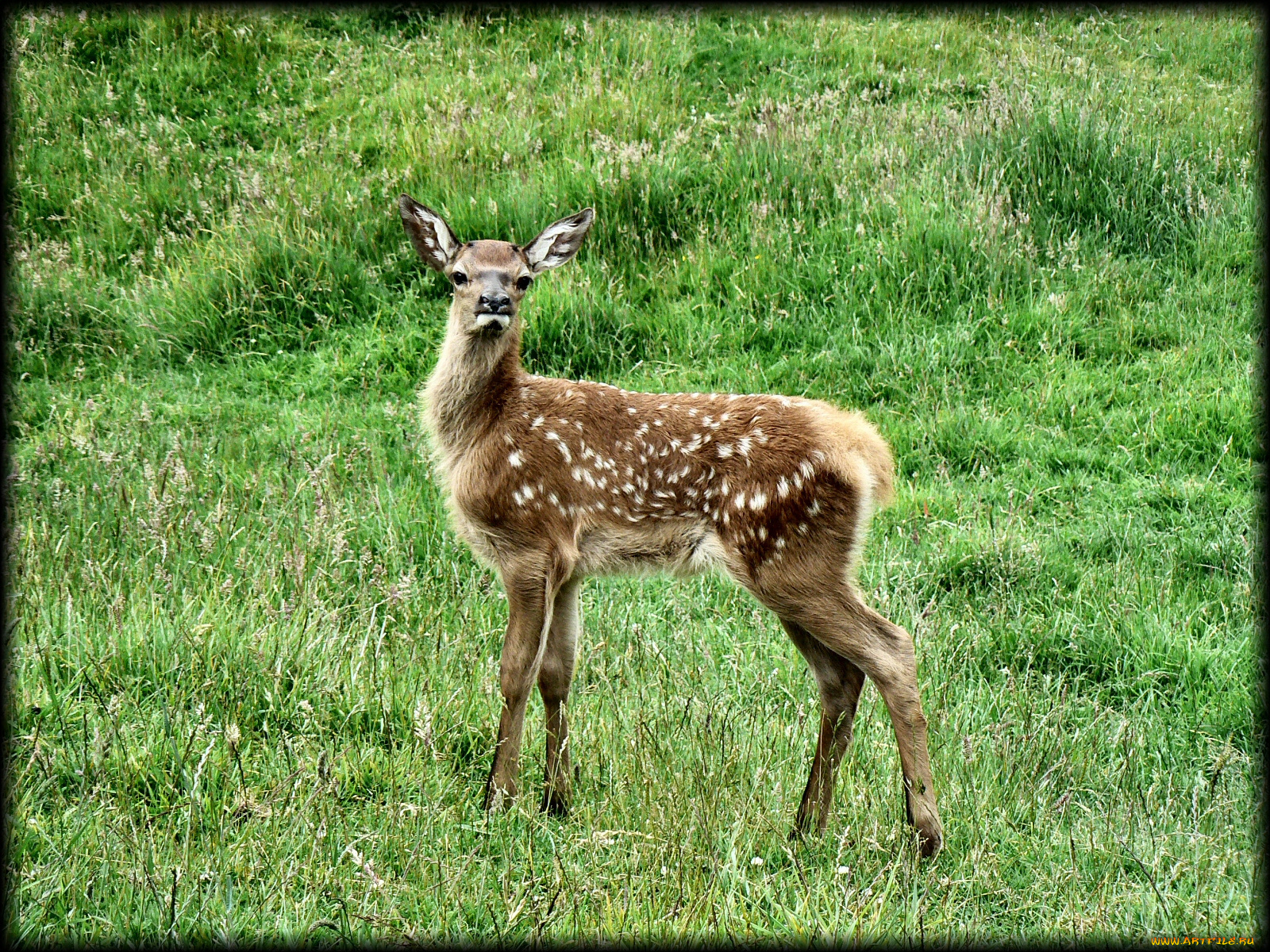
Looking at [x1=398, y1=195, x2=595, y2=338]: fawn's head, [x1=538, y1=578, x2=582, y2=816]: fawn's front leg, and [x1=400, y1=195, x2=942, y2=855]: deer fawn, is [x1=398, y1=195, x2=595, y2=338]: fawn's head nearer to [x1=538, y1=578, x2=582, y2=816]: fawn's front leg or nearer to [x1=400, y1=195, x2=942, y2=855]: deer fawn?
[x1=400, y1=195, x2=942, y2=855]: deer fawn

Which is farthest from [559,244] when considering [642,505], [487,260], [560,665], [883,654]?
[883,654]

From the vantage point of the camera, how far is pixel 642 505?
453 cm

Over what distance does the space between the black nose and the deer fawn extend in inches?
0.4

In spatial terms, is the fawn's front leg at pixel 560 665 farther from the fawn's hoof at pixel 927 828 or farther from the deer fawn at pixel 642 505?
the fawn's hoof at pixel 927 828

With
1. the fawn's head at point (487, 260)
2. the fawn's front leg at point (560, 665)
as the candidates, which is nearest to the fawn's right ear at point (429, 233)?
the fawn's head at point (487, 260)

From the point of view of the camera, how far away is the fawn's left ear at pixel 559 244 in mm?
5133

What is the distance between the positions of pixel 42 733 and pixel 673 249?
17.7 feet

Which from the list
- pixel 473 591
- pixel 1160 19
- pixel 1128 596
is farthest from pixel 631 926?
pixel 1160 19

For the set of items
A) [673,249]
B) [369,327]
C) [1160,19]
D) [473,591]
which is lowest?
[473,591]

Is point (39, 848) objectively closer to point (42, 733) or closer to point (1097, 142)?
point (42, 733)

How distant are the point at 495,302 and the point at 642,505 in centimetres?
A: 100

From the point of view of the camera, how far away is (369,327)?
26.2ft

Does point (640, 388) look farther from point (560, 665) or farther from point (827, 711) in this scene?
point (827, 711)

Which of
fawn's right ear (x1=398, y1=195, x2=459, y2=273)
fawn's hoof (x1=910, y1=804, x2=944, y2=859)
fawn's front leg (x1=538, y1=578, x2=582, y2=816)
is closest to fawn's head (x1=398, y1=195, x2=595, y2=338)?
fawn's right ear (x1=398, y1=195, x2=459, y2=273)
